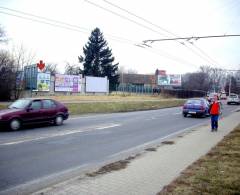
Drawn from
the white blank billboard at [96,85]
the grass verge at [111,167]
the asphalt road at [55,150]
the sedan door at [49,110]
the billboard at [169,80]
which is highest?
the billboard at [169,80]

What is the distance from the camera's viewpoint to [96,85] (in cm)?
4975

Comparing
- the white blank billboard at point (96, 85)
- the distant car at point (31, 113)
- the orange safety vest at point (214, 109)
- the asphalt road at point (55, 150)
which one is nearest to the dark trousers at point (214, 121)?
the orange safety vest at point (214, 109)

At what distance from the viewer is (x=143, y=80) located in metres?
108

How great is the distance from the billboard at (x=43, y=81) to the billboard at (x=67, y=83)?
1861 millimetres

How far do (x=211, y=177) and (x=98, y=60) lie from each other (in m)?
66.1

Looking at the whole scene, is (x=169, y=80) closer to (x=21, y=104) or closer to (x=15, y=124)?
(x=21, y=104)

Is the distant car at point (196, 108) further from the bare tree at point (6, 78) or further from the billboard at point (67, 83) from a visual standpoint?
the billboard at point (67, 83)

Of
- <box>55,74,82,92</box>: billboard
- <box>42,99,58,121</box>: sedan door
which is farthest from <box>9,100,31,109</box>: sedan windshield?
<box>55,74,82,92</box>: billboard

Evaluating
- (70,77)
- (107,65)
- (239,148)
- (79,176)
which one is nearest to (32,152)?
(79,176)

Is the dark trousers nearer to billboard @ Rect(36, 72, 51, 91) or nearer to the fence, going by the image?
billboard @ Rect(36, 72, 51, 91)

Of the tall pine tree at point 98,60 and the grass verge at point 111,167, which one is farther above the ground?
the tall pine tree at point 98,60

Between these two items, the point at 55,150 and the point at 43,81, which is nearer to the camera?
the point at 55,150

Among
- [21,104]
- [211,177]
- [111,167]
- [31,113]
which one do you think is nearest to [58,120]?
[31,113]

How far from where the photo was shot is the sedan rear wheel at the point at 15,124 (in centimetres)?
1402
